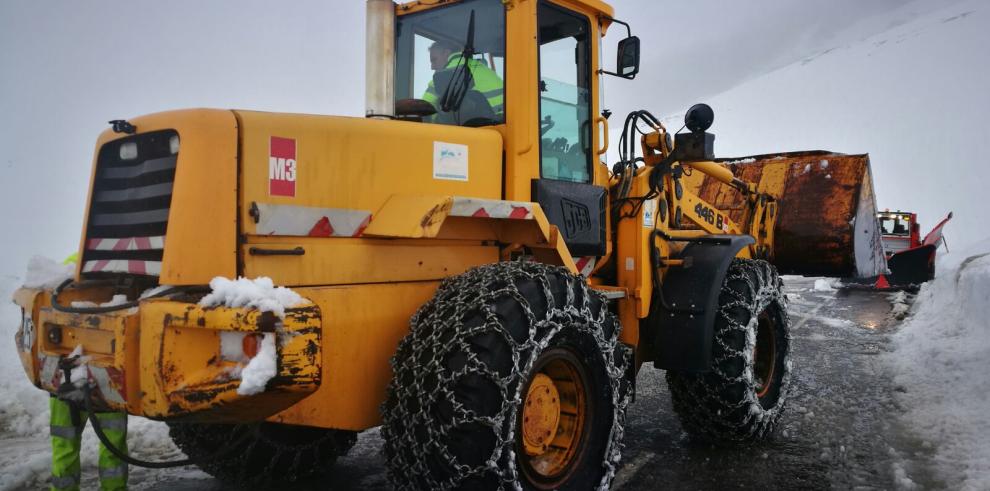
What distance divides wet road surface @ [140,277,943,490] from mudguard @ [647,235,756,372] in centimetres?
64

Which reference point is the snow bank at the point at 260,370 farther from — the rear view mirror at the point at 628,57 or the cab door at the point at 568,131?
the rear view mirror at the point at 628,57

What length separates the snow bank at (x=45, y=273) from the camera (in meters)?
3.10

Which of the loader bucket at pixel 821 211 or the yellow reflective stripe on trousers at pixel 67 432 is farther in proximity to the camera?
the loader bucket at pixel 821 211

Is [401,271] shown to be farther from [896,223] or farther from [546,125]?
[896,223]

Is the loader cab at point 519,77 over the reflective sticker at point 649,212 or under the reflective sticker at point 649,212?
over

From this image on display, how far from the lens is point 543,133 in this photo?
3.78 meters

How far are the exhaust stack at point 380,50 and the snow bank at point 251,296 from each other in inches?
52.5

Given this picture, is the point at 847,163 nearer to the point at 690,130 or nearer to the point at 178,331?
the point at 690,130

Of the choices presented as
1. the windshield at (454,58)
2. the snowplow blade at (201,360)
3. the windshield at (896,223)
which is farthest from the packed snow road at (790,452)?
the windshield at (896,223)

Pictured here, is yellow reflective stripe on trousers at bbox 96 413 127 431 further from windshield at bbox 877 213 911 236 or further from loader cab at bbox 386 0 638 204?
windshield at bbox 877 213 911 236

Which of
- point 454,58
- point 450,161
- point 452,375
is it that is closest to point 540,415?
point 452,375

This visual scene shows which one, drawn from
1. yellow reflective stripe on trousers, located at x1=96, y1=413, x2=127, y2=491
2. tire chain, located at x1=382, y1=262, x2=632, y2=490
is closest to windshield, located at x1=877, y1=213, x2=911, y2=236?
tire chain, located at x1=382, y1=262, x2=632, y2=490

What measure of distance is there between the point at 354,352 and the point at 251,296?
2.05 feet

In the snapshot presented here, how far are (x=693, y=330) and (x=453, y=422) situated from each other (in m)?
2.25
